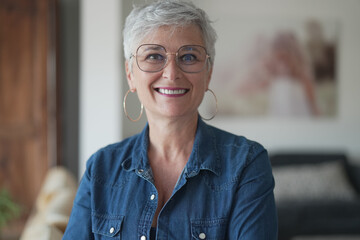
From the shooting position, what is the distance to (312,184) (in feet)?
14.2

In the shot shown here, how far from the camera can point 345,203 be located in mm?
4145

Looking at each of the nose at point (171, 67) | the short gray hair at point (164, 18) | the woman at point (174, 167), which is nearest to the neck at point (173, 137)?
the woman at point (174, 167)

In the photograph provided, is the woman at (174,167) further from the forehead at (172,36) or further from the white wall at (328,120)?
the white wall at (328,120)

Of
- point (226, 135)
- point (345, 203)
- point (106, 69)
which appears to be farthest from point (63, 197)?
point (345, 203)

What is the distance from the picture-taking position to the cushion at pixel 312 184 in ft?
14.0

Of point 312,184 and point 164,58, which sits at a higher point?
point 164,58

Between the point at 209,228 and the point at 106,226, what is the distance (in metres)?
0.32

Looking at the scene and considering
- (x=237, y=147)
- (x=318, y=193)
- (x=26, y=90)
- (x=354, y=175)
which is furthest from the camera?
(x=354, y=175)

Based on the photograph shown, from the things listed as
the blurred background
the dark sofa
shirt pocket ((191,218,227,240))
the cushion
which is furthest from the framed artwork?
shirt pocket ((191,218,227,240))

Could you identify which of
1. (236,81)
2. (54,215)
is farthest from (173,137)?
(236,81)

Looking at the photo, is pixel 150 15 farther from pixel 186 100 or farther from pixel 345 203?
pixel 345 203

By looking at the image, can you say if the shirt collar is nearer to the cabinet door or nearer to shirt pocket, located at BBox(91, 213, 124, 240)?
shirt pocket, located at BBox(91, 213, 124, 240)

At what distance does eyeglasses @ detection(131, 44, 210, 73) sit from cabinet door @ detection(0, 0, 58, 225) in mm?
3292

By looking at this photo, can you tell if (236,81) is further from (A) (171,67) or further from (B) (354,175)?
(A) (171,67)
